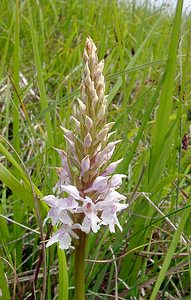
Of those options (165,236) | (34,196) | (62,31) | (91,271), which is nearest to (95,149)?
(34,196)

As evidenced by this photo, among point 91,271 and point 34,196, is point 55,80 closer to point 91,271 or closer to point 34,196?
point 91,271

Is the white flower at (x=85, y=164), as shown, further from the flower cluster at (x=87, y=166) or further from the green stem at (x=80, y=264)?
the green stem at (x=80, y=264)

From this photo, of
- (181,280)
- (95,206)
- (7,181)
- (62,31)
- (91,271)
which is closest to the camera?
(95,206)

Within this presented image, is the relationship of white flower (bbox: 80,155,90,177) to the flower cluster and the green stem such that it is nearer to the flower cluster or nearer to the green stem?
the flower cluster

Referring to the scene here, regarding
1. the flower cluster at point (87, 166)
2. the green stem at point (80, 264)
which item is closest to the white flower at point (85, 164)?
the flower cluster at point (87, 166)

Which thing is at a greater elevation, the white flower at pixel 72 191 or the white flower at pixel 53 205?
the white flower at pixel 72 191

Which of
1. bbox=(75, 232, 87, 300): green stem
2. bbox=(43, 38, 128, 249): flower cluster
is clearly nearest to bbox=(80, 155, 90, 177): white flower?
bbox=(43, 38, 128, 249): flower cluster

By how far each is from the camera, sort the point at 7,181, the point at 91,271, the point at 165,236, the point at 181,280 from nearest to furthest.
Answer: the point at 7,181, the point at 91,271, the point at 181,280, the point at 165,236

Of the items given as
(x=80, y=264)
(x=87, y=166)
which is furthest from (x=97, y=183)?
(x=80, y=264)

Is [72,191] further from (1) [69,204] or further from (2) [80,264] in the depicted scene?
(2) [80,264]
